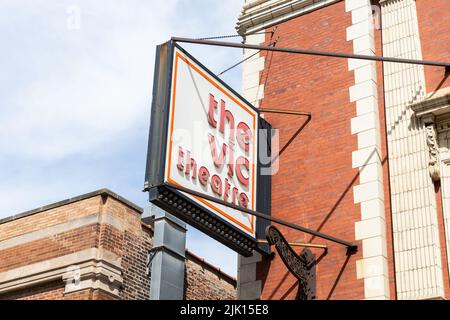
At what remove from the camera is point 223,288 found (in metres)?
19.7

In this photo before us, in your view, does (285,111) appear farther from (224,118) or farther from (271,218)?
(271,218)

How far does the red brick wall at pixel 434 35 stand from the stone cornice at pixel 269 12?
1.85m

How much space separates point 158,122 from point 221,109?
1436mm

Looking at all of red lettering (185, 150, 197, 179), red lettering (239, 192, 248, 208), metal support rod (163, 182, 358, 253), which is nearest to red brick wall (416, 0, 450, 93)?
metal support rod (163, 182, 358, 253)

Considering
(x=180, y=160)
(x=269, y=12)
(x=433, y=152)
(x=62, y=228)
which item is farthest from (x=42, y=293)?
(x=433, y=152)

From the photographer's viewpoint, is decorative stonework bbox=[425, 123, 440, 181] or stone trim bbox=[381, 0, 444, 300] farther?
decorative stonework bbox=[425, 123, 440, 181]

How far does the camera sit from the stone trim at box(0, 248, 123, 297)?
15.2 metres

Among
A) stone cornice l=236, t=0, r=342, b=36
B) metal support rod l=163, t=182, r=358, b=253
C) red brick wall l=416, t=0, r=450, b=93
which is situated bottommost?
metal support rod l=163, t=182, r=358, b=253

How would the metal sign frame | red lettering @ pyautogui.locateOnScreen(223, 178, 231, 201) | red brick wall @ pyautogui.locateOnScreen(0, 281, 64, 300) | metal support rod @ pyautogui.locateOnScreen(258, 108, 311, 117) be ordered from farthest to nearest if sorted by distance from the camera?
red brick wall @ pyautogui.locateOnScreen(0, 281, 64, 300)
metal support rod @ pyautogui.locateOnScreen(258, 108, 311, 117)
red lettering @ pyautogui.locateOnScreen(223, 178, 231, 201)
the metal sign frame

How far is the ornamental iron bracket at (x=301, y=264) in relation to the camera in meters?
11.6

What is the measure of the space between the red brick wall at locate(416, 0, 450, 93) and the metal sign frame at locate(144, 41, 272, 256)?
3202 millimetres

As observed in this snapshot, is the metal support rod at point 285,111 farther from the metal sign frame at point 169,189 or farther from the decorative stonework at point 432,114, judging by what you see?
the decorative stonework at point 432,114

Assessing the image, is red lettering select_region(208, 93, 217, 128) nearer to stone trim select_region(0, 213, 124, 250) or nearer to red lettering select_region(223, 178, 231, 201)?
red lettering select_region(223, 178, 231, 201)
